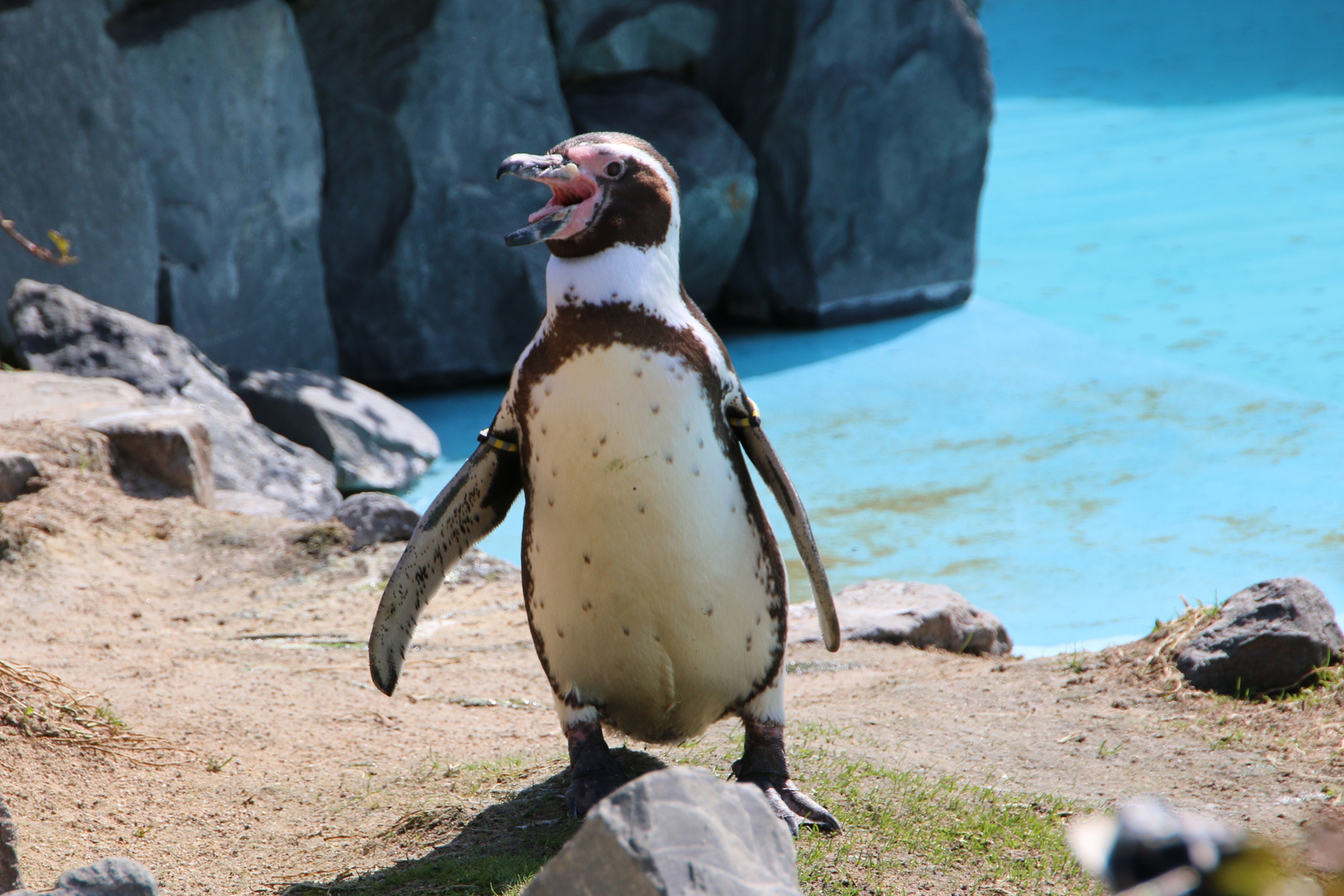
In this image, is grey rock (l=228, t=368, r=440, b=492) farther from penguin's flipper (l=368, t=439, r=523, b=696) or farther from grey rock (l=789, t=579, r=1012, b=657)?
penguin's flipper (l=368, t=439, r=523, b=696)

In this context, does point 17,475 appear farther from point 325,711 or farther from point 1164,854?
point 1164,854

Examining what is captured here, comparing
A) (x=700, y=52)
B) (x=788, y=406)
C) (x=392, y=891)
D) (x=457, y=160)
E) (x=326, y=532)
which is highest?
(x=700, y=52)

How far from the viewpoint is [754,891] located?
126 cm

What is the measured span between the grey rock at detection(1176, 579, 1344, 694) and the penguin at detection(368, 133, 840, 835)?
1424mm

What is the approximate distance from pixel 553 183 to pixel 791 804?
1185 millimetres

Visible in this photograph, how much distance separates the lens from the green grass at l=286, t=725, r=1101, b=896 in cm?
213

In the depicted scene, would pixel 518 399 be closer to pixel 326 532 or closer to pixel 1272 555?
pixel 326 532

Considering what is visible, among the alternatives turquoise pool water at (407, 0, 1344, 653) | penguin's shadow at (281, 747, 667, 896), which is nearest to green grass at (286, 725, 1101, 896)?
penguin's shadow at (281, 747, 667, 896)

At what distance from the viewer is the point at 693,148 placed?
8.72 metres

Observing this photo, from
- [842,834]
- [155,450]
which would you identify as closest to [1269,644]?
[842,834]

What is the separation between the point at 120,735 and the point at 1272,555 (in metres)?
4.65

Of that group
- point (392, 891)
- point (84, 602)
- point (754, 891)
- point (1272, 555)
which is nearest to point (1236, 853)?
point (754, 891)

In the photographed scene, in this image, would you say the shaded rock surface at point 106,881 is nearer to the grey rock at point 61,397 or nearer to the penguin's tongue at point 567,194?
the penguin's tongue at point 567,194

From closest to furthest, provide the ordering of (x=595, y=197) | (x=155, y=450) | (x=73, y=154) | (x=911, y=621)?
(x=595, y=197) < (x=911, y=621) < (x=155, y=450) < (x=73, y=154)
